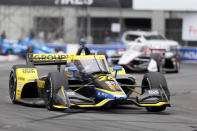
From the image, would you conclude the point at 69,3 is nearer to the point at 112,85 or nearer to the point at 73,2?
the point at 73,2

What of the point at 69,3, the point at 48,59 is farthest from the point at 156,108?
the point at 69,3

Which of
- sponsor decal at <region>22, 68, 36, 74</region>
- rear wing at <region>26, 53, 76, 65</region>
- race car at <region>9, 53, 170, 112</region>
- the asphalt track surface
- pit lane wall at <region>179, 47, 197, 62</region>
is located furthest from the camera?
pit lane wall at <region>179, 47, 197, 62</region>

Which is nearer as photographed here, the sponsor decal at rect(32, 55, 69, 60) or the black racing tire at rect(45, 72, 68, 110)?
the black racing tire at rect(45, 72, 68, 110)

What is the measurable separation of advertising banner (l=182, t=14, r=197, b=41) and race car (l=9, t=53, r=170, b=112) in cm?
2165

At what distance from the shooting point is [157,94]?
35.4 ft

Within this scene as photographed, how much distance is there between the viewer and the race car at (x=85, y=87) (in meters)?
10.4

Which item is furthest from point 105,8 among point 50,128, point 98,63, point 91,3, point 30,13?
point 50,128

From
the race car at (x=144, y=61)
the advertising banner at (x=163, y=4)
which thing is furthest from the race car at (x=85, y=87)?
the advertising banner at (x=163, y=4)

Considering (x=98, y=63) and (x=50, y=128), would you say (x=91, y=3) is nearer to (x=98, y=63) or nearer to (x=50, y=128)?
(x=98, y=63)

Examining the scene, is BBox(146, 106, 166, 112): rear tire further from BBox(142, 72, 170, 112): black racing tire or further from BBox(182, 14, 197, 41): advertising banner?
BBox(182, 14, 197, 41): advertising banner

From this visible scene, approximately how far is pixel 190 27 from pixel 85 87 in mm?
23513

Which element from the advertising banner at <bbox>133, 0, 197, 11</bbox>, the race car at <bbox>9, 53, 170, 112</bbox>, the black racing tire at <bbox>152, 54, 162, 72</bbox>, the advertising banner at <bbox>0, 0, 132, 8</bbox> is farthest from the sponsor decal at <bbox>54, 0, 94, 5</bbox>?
the race car at <bbox>9, 53, 170, 112</bbox>

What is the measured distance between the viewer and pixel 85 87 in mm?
11219

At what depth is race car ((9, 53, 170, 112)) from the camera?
34.1ft
